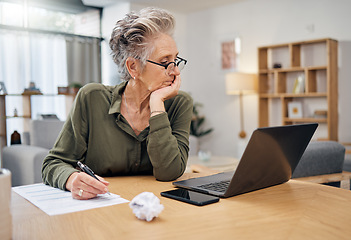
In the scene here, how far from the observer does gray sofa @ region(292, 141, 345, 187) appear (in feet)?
6.93

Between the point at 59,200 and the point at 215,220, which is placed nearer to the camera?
the point at 215,220

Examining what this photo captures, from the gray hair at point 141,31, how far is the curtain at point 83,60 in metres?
5.21

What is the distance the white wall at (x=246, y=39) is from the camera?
530cm

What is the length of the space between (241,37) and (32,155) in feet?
13.8

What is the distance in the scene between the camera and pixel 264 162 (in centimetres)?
106

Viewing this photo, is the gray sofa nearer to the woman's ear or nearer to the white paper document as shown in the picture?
the woman's ear

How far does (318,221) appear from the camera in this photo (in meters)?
0.84

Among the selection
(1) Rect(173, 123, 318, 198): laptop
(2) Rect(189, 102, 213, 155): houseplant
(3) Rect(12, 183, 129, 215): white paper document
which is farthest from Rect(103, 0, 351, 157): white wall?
(3) Rect(12, 183, 129, 215): white paper document

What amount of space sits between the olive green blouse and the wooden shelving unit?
417 centimetres

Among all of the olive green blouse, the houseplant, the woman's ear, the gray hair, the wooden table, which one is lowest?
the houseplant

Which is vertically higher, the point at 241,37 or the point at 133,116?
the point at 241,37

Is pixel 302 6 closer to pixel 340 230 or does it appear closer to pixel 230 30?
pixel 230 30

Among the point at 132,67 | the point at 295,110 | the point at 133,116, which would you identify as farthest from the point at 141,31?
the point at 295,110

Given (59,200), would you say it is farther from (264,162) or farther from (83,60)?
(83,60)
